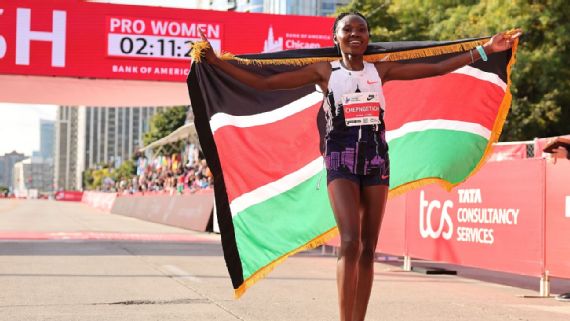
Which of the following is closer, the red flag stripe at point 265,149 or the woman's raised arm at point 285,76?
the woman's raised arm at point 285,76

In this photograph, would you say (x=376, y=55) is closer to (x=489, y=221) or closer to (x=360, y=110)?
(x=360, y=110)

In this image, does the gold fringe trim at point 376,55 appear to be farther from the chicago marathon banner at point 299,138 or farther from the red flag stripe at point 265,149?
the red flag stripe at point 265,149

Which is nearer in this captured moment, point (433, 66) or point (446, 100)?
point (433, 66)

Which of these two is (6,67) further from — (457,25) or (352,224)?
(457,25)

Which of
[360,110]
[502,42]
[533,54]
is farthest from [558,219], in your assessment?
[533,54]

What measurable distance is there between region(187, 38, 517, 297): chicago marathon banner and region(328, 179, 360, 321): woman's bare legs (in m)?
1.11

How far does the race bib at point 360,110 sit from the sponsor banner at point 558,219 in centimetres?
465

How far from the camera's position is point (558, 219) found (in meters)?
9.59

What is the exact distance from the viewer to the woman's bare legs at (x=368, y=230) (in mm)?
5410

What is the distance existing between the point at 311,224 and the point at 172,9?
39.9 feet

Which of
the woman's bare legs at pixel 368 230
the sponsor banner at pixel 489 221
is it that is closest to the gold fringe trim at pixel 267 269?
the woman's bare legs at pixel 368 230

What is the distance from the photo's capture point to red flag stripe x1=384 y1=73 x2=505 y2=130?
7789 millimetres

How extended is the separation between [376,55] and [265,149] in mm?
1229

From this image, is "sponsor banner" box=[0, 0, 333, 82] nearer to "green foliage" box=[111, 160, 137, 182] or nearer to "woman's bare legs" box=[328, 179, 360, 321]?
"woman's bare legs" box=[328, 179, 360, 321]
